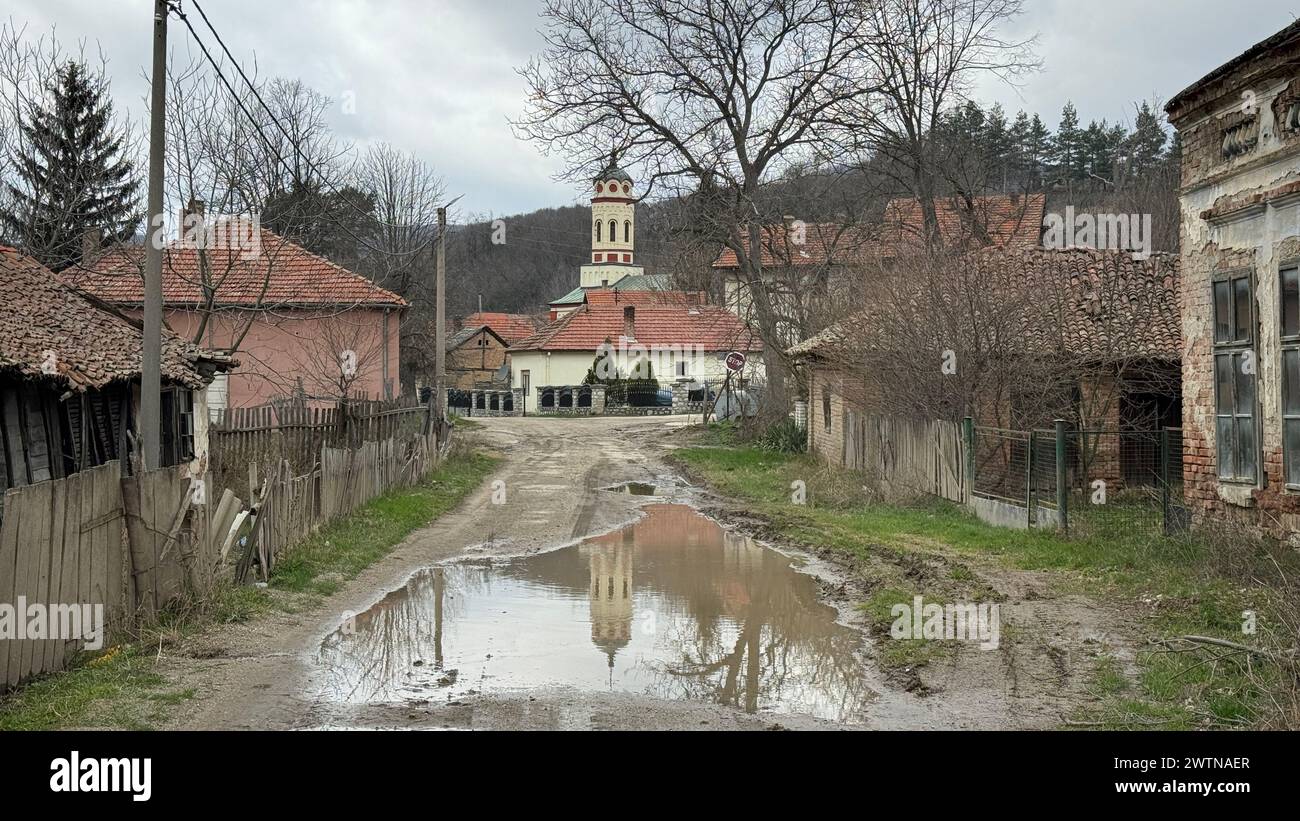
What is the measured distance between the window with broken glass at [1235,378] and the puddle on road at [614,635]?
4.71 metres

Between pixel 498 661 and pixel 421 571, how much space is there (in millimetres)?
5123

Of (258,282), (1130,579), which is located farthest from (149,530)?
(258,282)

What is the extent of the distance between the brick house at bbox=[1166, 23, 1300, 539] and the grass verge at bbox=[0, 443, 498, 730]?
967 cm

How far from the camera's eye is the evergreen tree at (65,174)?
2172 cm

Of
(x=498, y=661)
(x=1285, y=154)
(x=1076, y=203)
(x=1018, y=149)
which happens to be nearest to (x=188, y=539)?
(x=498, y=661)

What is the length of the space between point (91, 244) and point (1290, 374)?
20.7 m

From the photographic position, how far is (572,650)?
985 centimetres

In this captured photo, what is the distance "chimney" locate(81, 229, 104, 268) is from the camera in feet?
73.5

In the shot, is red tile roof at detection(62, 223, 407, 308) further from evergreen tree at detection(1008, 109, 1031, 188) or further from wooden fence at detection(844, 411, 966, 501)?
evergreen tree at detection(1008, 109, 1031, 188)

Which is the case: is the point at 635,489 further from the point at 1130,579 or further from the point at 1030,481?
the point at 1130,579

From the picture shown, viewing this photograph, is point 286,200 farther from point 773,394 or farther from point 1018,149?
point 1018,149

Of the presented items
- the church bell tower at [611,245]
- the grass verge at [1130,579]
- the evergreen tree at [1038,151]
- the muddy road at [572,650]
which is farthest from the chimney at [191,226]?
the church bell tower at [611,245]

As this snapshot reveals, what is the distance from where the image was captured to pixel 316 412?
17750 millimetres

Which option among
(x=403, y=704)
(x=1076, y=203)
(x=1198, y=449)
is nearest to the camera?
(x=403, y=704)
